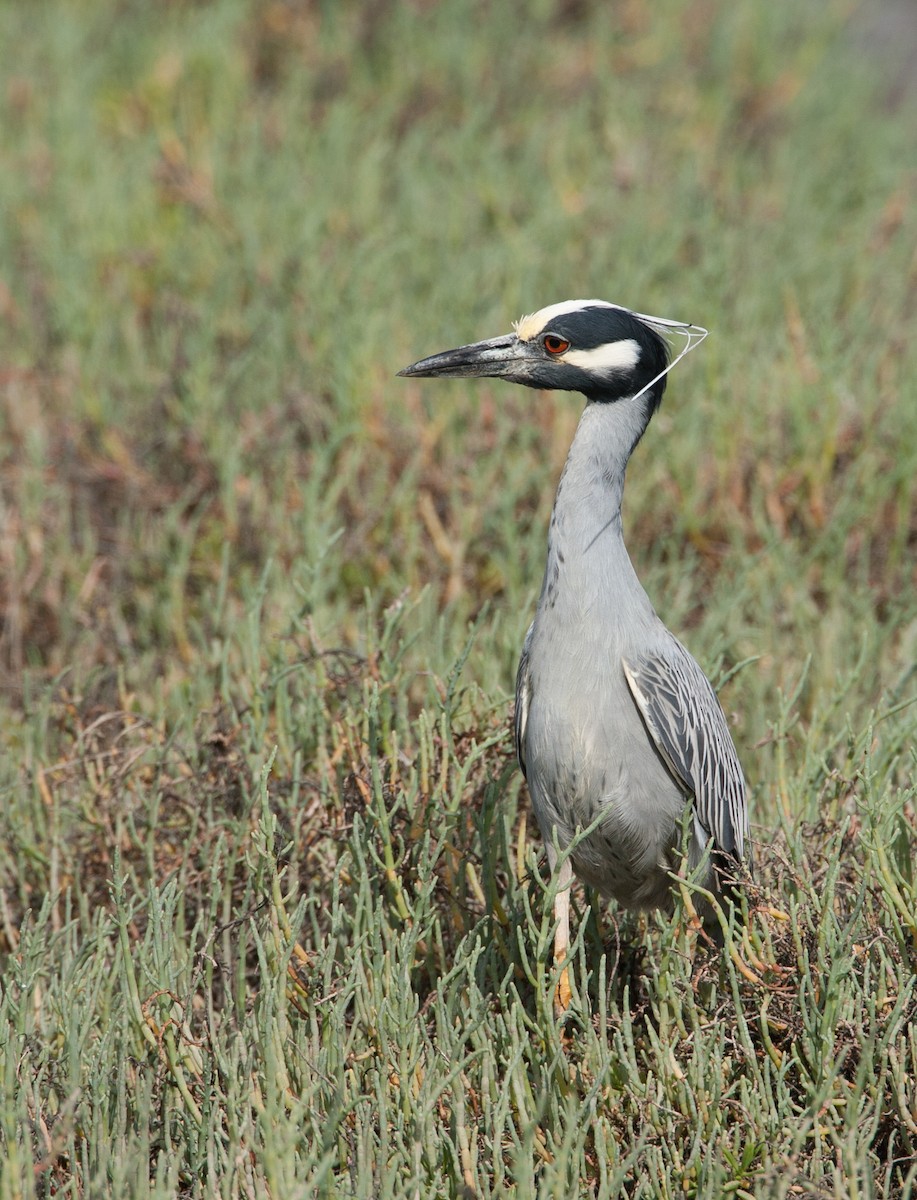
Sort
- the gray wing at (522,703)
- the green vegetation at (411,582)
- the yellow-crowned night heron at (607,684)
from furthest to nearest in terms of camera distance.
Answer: the gray wing at (522,703) < the yellow-crowned night heron at (607,684) < the green vegetation at (411,582)

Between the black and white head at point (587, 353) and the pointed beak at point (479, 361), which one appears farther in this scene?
the pointed beak at point (479, 361)

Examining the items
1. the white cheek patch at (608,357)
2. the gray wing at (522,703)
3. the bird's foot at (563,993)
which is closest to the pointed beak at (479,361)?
the white cheek patch at (608,357)

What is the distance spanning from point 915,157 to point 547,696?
4.84 m

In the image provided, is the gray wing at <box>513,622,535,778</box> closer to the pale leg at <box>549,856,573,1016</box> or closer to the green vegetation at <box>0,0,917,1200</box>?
the green vegetation at <box>0,0,917,1200</box>

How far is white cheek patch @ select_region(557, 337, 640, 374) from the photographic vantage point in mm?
2754

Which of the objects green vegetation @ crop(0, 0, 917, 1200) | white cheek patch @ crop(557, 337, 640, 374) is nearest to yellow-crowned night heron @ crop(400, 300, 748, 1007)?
white cheek patch @ crop(557, 337, 640, 374)

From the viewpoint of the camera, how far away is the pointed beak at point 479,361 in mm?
2891

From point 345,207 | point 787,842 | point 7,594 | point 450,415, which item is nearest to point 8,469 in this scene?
point 7,594

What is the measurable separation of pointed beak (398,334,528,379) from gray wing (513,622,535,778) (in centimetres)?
55

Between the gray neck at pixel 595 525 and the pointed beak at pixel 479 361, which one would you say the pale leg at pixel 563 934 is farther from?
the pointed beak at pixel 479 361

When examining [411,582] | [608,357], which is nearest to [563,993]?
[608,357]

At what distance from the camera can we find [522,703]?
2805mm

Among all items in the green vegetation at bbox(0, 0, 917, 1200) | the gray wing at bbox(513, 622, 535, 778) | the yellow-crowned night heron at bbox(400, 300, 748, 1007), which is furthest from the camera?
the gray wing at bbox(513, 622, 535, 778)

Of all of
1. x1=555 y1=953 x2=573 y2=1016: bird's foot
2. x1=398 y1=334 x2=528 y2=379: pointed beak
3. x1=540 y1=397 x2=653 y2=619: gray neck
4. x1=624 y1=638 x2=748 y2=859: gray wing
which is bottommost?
x1=555 y1=953 x2=573 y2=1016: bird's foot
